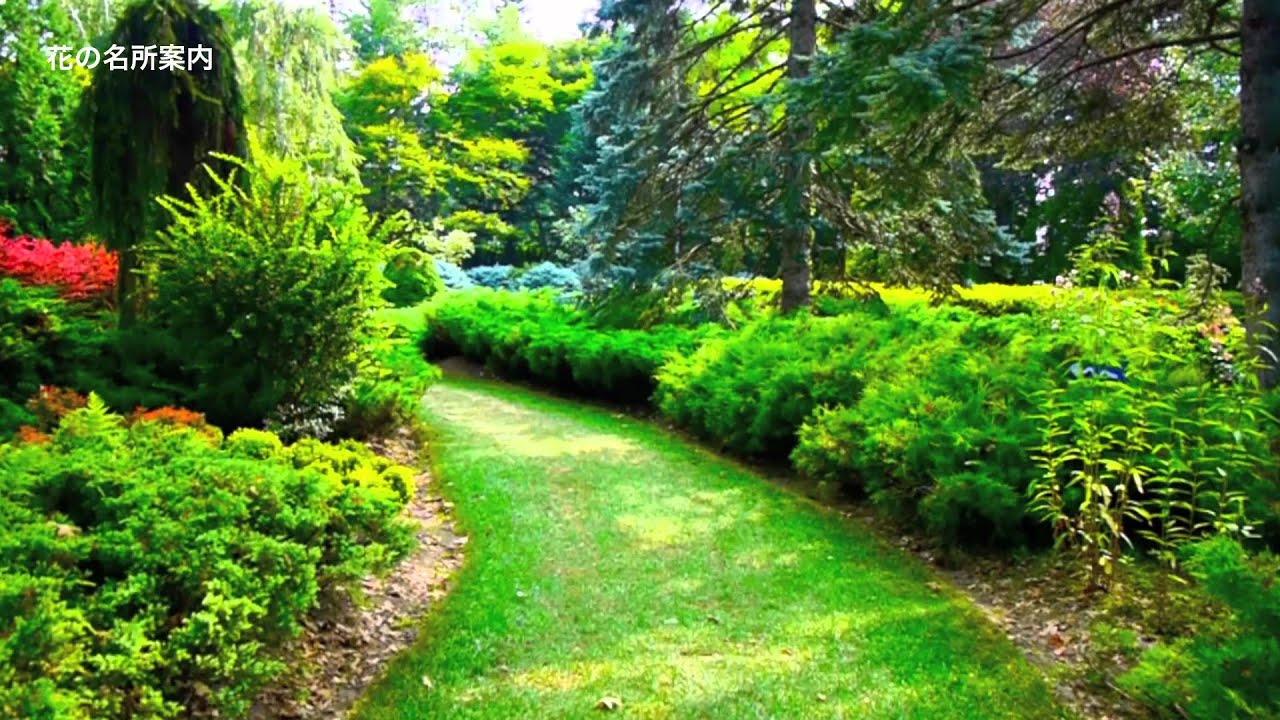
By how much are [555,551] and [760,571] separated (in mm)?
1141

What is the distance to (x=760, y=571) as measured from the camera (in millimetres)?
4227

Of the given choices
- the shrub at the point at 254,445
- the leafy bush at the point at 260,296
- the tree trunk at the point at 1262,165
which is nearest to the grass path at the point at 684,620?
the shrub at the point at 254,445

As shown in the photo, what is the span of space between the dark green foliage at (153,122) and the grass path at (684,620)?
320cm

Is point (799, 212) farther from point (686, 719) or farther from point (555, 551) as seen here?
point (686, 719)

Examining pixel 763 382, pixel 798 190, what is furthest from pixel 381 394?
pixel 798 190

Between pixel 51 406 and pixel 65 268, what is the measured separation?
337 cm

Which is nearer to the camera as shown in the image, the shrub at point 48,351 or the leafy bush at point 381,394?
the shrub at point 48,351

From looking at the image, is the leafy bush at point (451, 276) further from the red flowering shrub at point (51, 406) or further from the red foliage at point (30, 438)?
the red foliage at point (30, 438)

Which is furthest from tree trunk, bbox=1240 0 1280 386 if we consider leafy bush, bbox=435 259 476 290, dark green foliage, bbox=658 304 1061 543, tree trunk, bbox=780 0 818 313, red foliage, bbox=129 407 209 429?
leafy bush, bbox=435 259 476 290

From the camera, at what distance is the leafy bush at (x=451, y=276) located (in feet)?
63.4

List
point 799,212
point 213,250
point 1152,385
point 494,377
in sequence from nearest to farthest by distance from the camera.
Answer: point 1152,385 → point 213,250 → point 799,212 → point 494,377

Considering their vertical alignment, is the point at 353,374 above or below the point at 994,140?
below

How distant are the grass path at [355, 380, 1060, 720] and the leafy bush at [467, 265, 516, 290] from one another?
581 inches

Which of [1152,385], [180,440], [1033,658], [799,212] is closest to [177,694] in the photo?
[180,440]
